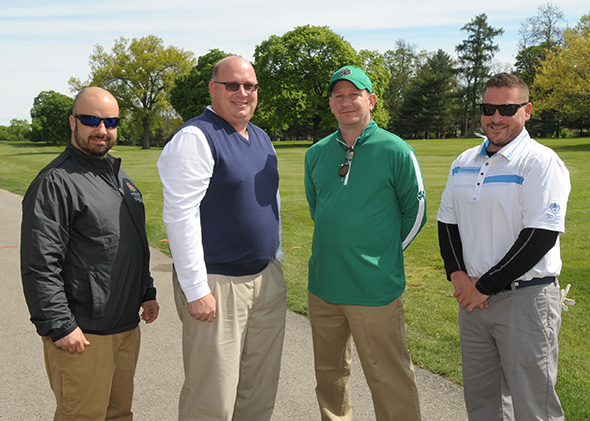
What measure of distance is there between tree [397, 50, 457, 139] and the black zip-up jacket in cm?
6272

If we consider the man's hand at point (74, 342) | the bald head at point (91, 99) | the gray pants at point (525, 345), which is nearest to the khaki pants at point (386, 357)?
the gray pants at point (525, 345)

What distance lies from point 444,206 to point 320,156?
3.10ft

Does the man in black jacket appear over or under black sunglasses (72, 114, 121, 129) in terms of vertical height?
under

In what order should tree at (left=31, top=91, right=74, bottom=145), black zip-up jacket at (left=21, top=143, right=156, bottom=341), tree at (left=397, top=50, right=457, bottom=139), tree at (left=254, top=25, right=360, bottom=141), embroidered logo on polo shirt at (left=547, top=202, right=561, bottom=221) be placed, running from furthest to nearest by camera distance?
tree at (left=397, top=50, right=457, bottom=139)
tree at (left=31, top=91, right=74, bottom=145)
tree at (left=254, top=25, right=360, bottom=141)
embroidered logo on polo shirt at (left=547, top=202, right=561, bottom=221)
black zip-up jacket at (left=21, top=143, right=156, bottom=341)

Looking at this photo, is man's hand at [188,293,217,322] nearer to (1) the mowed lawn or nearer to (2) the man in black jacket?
(2) the man in black jacket

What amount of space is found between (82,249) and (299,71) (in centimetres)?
4789

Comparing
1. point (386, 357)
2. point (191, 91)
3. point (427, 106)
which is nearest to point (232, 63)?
point (386, 357)

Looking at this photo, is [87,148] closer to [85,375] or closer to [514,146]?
[85,375]

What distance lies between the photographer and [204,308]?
2961 millimetres

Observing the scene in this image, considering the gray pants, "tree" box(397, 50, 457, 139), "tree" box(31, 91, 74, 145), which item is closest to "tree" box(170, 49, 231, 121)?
"tree" box(31, 91, 74, 145)

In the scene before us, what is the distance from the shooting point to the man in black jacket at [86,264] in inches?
107

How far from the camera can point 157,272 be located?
7.54 m

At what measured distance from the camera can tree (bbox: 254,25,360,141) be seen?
4719 centimetres

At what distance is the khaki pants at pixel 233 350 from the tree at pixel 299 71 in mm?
44403
